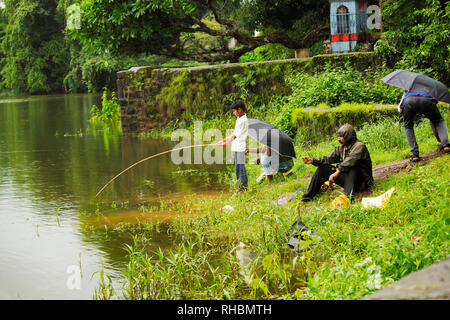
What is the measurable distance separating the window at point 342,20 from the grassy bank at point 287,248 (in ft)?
22.7

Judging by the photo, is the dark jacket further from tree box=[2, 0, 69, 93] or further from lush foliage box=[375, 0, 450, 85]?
tree box=[2, 0, 69, 93]

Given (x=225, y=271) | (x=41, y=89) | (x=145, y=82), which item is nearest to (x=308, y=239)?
(x=225, y=271)

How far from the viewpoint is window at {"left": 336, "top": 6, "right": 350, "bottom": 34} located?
15.0m

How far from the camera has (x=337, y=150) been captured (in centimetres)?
804

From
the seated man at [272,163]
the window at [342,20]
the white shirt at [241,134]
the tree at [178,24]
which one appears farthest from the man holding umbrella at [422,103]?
the tree at [178,24]

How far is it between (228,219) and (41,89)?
46391 mm

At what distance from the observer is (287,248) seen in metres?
6.62

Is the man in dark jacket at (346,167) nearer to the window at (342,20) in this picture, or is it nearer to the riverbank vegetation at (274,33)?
the riverbank vegetation at (274,33)

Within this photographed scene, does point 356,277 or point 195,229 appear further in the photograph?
point 195,229

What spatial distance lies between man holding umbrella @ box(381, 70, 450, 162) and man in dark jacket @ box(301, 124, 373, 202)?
2.92ft

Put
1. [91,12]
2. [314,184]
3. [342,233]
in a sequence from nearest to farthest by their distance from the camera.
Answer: [342,233] → [314,184] → [91,12]

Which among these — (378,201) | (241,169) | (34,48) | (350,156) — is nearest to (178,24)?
(241,169)

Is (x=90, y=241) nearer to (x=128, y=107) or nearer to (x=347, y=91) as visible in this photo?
(x=347, y=91)

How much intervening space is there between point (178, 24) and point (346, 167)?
1080cm
